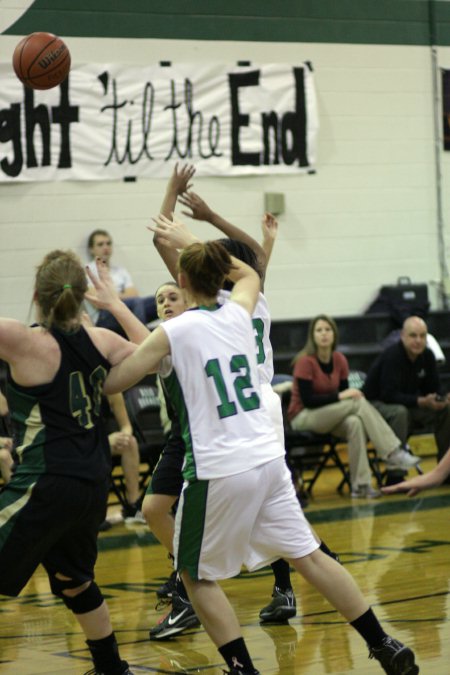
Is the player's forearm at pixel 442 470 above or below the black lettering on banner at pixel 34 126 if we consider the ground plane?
below

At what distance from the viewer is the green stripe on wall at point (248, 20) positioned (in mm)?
11797

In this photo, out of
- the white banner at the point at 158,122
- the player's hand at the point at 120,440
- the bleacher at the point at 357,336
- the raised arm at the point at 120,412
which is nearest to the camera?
the player's hand at the point at 120,440

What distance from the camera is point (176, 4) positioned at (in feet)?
40.5

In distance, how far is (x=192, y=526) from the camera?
4.04 meters

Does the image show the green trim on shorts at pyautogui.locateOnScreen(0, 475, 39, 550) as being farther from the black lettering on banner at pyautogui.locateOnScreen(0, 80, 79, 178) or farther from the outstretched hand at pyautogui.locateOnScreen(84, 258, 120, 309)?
the black lettering on banner at pyautogui.locateOnScreen(0, 80, 79, 178)

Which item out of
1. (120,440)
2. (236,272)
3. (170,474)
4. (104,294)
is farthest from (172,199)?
(120,440)

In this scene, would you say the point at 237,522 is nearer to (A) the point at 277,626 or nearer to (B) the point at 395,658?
(B) the point at 395,658

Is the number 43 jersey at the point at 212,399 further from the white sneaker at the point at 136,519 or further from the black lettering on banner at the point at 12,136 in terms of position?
the black lettering on banner at the point at 12,136

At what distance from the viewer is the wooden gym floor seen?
4695 millimetres

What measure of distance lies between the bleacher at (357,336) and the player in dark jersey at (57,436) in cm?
777

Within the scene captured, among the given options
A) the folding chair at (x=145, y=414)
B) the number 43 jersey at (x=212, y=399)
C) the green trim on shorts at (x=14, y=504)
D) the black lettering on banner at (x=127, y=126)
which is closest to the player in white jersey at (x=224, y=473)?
the number 43 jersey at (x=212, y=399)

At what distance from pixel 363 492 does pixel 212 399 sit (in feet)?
20.5

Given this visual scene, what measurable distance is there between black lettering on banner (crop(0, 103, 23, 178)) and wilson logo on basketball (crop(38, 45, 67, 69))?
12.2ft

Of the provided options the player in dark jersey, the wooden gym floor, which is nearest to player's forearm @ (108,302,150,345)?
the player in dark jersey
